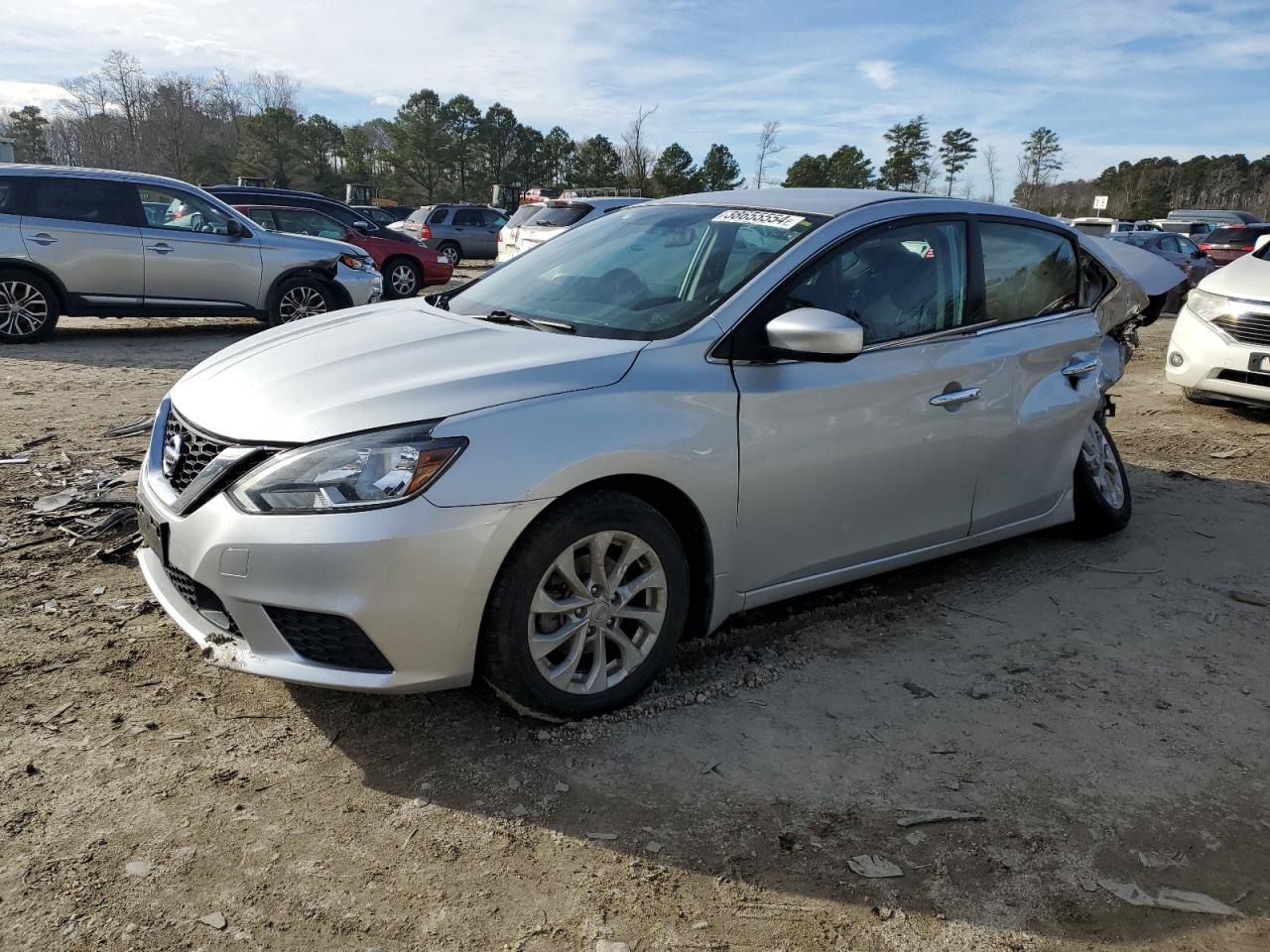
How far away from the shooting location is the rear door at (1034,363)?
4.16m

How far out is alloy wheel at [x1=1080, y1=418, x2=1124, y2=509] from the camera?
195 inches

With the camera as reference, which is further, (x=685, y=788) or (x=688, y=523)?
(x=688, y=523)

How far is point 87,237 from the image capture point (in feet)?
32.9

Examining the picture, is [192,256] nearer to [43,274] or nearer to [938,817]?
[43,274]

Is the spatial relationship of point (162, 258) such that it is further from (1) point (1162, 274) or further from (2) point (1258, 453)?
(2) point (1258, 453)

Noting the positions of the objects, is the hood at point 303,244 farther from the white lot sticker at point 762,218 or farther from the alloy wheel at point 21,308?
the white lot sticker at point 762,218

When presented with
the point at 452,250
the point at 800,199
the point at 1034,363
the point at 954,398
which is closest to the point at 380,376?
the point at 800,199

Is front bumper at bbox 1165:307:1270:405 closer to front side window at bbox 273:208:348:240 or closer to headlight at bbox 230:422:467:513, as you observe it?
headlight at bbox 230:422:467:513

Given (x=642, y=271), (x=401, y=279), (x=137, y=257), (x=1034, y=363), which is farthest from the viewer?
(x=401, y=279)

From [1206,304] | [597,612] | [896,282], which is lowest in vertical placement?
[597,612]

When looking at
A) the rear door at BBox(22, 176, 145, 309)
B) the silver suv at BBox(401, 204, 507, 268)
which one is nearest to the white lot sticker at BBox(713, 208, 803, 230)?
the rear door at BBox(22, 176, 145, 309)

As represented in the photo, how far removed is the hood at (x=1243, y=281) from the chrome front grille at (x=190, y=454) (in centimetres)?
812

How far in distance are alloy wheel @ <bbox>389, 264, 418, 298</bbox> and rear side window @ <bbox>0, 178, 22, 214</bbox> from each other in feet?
23.6

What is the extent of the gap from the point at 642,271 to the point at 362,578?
1.76 metres
